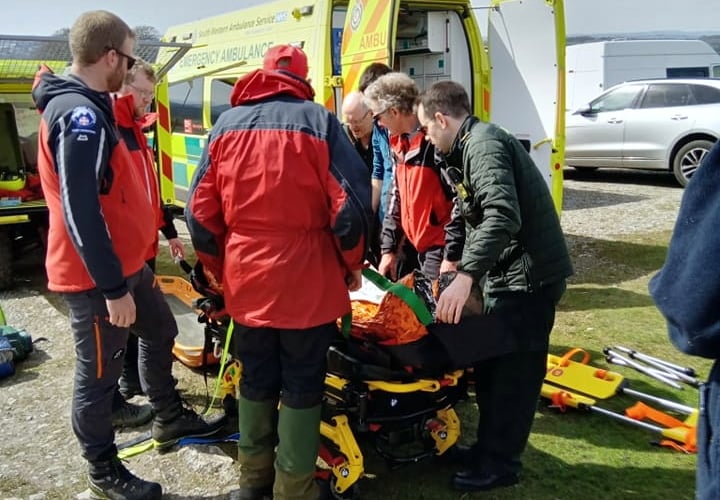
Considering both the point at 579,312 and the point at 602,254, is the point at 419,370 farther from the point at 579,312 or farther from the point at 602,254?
Answer: the point at 602,254

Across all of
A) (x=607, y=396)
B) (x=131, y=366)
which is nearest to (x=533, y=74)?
(x=607, y=396)

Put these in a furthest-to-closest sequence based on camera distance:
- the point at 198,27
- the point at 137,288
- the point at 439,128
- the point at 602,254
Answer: the point at 198,27 → the point at 602,254 → the point at 137,288 → the point at 439,128

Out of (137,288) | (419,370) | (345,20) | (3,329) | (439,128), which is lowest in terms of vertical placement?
(3,329)

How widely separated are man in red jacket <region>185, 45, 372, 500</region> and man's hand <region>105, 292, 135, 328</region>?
0.35 meters

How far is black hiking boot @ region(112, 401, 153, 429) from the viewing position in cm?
381

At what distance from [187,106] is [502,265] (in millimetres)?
6481

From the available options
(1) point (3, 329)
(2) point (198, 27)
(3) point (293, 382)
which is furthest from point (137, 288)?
(2) point (198, 27)

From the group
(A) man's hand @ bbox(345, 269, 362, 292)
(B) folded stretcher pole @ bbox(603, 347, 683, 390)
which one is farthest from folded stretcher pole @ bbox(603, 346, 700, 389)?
(A) man's hand @ bbox(345, 269, 362, 292)

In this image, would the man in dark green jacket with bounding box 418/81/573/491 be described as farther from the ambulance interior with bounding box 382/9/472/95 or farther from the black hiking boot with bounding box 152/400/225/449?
the ambulance interior with bounding box 382/9/472/95

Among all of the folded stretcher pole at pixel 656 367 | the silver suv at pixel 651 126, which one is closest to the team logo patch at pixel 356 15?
the folded stretcher pole at pixel 656 367

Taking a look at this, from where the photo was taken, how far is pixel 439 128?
305 cm

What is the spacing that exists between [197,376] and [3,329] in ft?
4.79

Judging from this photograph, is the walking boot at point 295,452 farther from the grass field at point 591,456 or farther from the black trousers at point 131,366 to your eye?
the black trousers at point 131,366

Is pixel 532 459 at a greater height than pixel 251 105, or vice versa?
pixel 251 105
